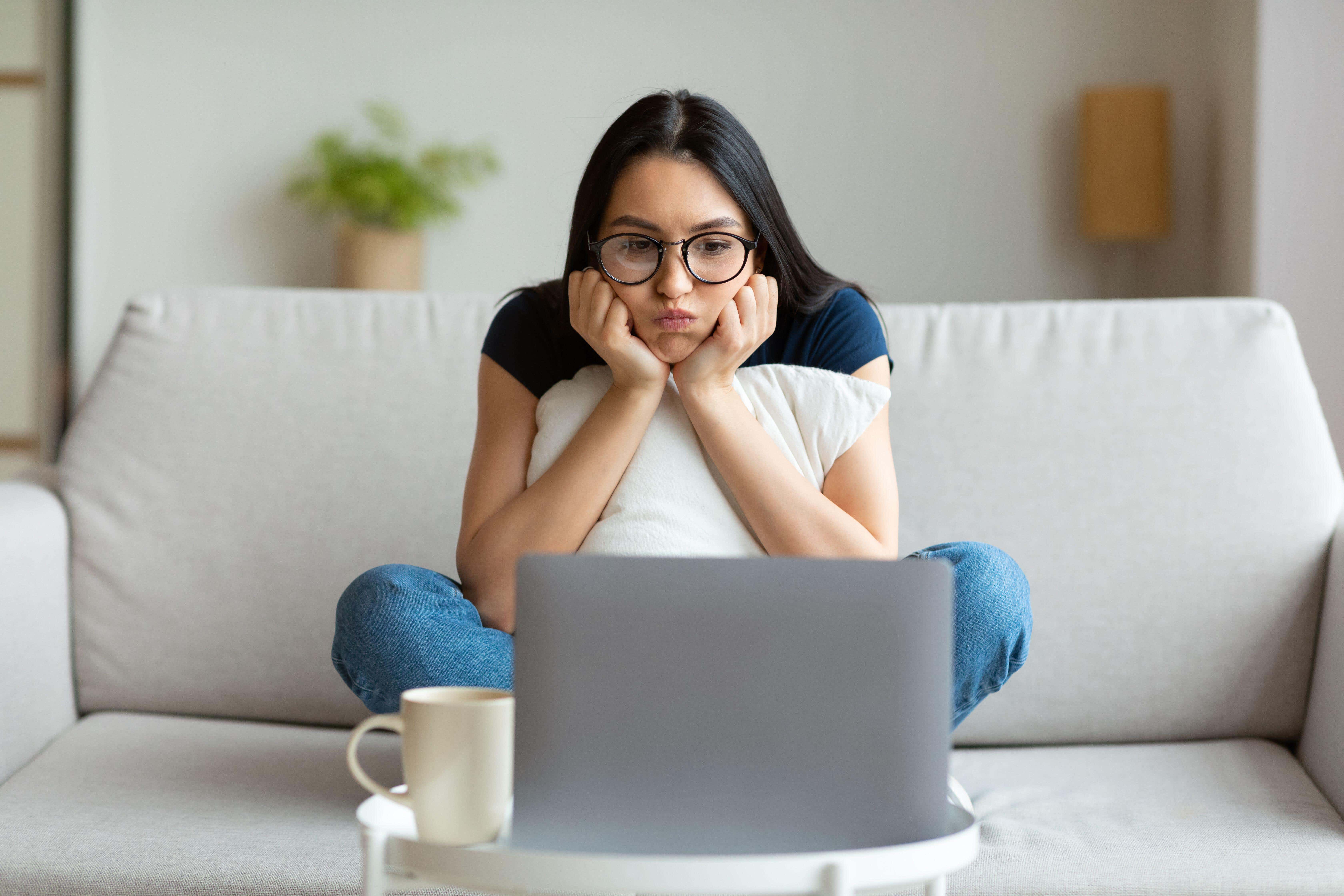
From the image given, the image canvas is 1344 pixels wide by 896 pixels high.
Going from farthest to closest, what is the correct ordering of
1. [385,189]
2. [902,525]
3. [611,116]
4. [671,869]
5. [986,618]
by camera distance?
[611,116], [385,189], [902,525], [986,618], [671,869]

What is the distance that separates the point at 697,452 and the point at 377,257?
2.20m

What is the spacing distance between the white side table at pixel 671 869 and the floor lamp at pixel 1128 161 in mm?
2552

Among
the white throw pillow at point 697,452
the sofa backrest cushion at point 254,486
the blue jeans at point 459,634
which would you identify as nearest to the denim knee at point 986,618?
the blue jeans at point 459,634

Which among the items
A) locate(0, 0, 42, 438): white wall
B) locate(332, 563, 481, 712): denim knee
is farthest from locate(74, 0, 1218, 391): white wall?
locate(332, 563, 481, 712): denim knee

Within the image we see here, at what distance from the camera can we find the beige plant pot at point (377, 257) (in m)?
3.03

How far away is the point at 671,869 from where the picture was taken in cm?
54

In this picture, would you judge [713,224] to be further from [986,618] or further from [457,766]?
[457,766]

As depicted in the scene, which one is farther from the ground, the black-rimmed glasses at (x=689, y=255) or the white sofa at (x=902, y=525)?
the black-rimmed glasses at (x=689, y=255)

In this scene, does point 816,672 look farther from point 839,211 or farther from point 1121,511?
point 839,211

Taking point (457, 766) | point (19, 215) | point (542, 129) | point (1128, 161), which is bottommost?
point (457, 766)

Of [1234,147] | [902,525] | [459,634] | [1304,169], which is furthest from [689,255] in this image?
[1234,147]

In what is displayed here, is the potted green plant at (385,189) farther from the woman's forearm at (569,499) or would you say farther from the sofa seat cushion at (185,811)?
the woman's forearm at (569,499)

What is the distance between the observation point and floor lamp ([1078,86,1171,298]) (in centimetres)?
278

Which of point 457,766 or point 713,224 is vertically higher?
point 713,224
